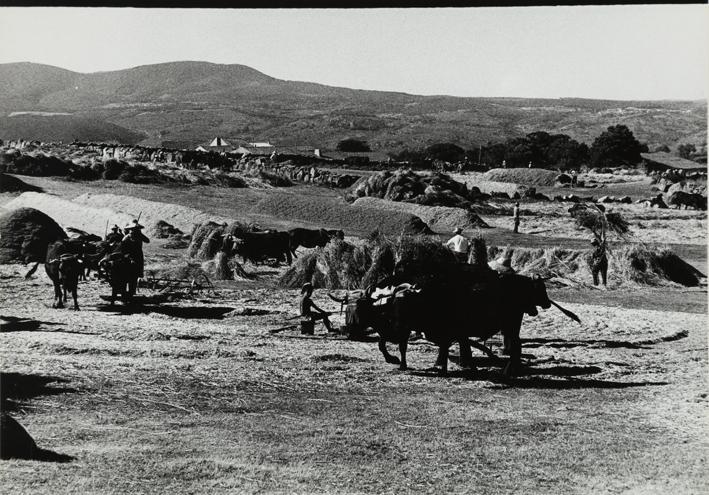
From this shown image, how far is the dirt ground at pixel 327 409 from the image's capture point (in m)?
7.73

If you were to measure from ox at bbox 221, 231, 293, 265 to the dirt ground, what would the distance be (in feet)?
13.6

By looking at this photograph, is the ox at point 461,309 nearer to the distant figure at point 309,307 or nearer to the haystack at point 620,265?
the distant figure at point 309,307

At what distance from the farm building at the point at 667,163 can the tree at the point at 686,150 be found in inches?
8.6

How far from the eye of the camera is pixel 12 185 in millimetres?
18312

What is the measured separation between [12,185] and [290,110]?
9905 mm

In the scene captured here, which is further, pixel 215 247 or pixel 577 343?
pixel 215 247

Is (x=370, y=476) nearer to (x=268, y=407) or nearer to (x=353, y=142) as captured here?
(x=268, y=407)

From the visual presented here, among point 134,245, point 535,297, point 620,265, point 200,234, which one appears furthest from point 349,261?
point 535,297

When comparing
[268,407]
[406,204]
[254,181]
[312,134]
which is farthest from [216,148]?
[268,407]

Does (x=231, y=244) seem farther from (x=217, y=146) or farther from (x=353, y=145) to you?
(x=353, y=145)

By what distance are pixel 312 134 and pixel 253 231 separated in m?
11.4

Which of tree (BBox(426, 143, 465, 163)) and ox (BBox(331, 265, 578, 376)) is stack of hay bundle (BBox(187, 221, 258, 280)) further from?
tree (BBox(426, 143, 465, 163))

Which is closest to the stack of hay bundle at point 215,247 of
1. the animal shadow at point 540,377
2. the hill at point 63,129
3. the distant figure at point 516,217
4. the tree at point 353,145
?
the hill at point 63,129

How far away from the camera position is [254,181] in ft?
78.0
